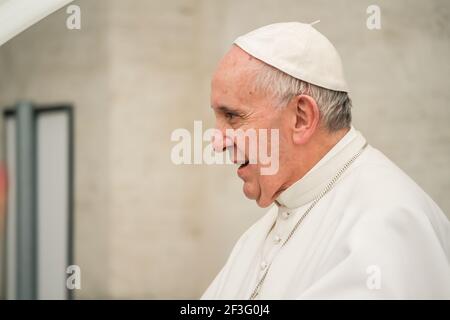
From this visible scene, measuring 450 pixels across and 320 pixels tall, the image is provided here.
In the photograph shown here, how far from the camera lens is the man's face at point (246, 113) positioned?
2064 millimetres

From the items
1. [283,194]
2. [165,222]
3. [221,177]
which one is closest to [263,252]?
[283,194]

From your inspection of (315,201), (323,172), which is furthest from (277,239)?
(323,172)

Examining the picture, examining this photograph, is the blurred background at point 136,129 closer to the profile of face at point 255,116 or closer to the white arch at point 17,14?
the white arch at point 17,14

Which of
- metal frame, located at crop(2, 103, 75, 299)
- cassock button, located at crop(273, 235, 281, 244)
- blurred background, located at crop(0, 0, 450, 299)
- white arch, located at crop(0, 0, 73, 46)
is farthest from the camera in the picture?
metal frame, located at crop(2, 103, 75, 299)

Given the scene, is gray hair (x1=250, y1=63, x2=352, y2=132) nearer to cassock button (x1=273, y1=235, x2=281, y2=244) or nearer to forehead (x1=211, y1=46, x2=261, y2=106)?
forehead (x1=211, y1=46, x2=261, y2=106)

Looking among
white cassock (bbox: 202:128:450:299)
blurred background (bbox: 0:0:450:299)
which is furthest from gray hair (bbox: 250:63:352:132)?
blurred background (bbox: 0:0:450:299)

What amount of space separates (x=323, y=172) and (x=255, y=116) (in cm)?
31

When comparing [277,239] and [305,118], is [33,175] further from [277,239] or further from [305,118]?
[305,118]

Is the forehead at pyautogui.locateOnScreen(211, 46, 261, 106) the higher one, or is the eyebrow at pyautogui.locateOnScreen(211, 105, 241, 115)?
the forehead at pyautogui.locateOnScreen(211, 46, 261, 106)

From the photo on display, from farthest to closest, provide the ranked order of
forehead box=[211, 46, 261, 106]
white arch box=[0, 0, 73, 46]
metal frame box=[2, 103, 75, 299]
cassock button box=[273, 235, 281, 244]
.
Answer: metal frame box=[2, 103, 75, 299] → white arch box=[0, 0, 73, 46] → cassock button box=[273, 235, 281, 244] → forehead box=[211, 46, 261, 106]

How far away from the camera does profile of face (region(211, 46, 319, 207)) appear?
2.06 metres

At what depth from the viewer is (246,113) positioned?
6.85 ft

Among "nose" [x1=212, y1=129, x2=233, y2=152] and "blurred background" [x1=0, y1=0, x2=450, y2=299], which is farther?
"blurred background" [x1=0, y1=0, x2=450, y2=299]

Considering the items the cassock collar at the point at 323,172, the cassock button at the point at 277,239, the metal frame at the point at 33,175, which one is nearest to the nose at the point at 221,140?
the cassock collar at the point at 323,172
